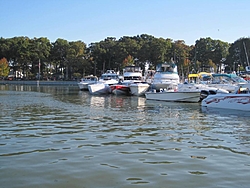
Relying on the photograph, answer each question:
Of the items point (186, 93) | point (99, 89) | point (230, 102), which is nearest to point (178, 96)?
point (186, 93)

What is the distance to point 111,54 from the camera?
102 meters

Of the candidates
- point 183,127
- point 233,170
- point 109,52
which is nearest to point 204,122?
point 183,127

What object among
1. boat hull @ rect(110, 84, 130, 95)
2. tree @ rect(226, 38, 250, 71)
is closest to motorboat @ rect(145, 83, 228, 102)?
boat hull @ rect(110, 84, 130, 95)

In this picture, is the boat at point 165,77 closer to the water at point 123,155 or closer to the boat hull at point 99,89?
the boat hull at point 99,89

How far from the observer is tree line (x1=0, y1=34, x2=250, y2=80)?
95.6 m

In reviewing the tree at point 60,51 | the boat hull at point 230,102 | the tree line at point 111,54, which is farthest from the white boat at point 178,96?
the tree at point 60,51

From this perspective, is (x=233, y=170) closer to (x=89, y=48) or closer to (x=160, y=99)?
(x=160, y=99)

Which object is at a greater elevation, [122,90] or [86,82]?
[86,82]

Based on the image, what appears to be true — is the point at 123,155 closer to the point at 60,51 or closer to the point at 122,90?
the point at 122,90

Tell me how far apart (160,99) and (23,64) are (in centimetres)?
8660

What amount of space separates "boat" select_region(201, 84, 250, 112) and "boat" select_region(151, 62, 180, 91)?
1533cm

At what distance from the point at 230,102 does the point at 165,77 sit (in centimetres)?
1877

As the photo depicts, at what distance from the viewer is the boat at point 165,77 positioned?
130 ft

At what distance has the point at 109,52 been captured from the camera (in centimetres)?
10344
